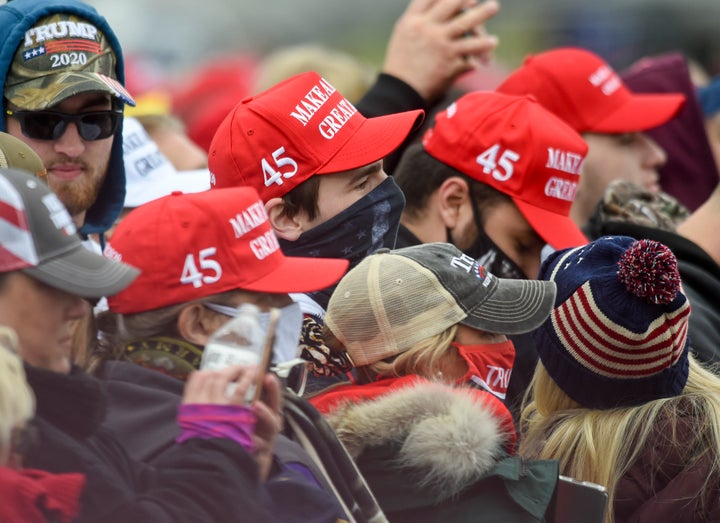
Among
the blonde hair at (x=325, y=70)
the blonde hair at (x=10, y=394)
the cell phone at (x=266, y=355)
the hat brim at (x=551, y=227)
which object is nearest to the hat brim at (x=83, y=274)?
the blonde hair at (x=10, y=394)

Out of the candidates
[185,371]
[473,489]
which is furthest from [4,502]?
[473,489]

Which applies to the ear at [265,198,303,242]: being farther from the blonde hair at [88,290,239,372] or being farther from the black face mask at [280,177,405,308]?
the blonde hair at [88,290,239,372]

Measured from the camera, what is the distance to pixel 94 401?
1.94 m

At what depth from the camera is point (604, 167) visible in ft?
16.1

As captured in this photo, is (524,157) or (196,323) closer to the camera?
(196,323)

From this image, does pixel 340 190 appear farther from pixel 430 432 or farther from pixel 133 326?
pixel 133 326

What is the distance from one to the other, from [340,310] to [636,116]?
266cm

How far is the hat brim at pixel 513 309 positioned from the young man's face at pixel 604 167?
2246 millimetres

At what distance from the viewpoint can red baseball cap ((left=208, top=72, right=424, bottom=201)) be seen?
305cm

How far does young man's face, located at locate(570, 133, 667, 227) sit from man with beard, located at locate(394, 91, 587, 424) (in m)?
1.15

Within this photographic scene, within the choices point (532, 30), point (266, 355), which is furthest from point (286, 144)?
point (532, 30)

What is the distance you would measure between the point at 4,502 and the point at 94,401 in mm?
255

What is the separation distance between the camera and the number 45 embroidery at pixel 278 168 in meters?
3.05

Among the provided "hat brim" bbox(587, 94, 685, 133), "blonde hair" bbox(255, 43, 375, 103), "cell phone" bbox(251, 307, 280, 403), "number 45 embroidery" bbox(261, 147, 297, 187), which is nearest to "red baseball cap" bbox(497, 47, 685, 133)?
"hat brim" bbox(587, 94, 685, 133)
